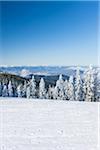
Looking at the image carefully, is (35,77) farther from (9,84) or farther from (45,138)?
(45,138)

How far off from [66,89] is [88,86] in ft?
5.28

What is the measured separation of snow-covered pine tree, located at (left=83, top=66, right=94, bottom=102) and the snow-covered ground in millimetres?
10442

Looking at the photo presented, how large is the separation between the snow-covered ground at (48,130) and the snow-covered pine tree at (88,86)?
1044cm

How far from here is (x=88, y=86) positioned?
19922 millimetres

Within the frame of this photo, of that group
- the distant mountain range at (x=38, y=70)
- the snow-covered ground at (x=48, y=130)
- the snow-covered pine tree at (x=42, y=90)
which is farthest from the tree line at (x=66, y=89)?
the snow-covered ground at (x=48, y=130)

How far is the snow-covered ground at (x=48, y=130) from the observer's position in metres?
5.09

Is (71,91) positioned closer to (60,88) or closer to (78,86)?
(78,86)

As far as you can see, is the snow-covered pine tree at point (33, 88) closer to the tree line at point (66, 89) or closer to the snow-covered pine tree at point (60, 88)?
the tree line at point (66, 89)

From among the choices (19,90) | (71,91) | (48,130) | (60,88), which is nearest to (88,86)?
(71,91)

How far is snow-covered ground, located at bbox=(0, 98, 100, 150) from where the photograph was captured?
16.7ft

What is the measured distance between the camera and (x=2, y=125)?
6.88m

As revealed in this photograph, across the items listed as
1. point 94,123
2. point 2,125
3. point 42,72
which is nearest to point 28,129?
point 2,125

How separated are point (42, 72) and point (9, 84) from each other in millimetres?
5294

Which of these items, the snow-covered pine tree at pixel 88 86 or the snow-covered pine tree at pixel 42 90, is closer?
the snow-covered pine tree at pixel 88 86
